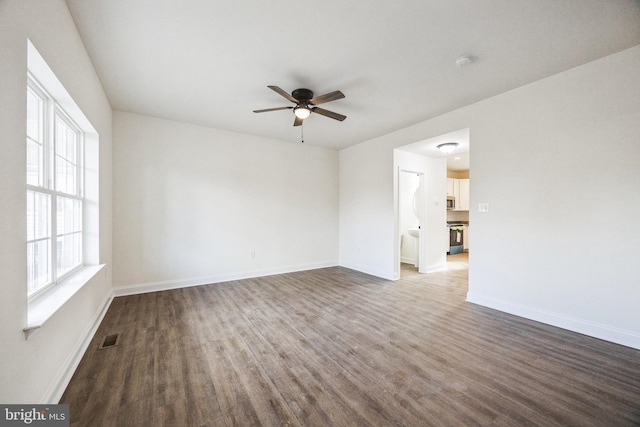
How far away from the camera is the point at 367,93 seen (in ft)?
10.6

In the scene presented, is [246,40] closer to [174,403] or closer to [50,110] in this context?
[50,110]

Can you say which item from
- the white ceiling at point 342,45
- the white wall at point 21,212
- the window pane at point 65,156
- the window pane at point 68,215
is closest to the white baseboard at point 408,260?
the white ceiling at point 342,45

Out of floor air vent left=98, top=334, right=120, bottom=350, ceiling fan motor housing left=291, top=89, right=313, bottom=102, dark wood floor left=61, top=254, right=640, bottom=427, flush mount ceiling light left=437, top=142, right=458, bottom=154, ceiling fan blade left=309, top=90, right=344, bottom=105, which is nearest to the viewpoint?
dark wood floor left=61, top=254, right=640, bottom=427

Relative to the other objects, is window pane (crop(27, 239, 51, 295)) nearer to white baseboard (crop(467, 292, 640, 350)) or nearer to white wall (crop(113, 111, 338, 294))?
white wall (crop(113, 111, 338, 294))

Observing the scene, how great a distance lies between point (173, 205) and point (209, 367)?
304 cm

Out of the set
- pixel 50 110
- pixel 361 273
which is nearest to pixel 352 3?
pixel 50 110

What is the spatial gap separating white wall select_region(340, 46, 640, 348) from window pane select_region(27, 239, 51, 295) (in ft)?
15.0

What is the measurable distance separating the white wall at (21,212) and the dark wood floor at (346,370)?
295 millimetres

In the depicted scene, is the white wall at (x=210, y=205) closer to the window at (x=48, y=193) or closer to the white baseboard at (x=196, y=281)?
the white baseboard at (x=196, y=281)

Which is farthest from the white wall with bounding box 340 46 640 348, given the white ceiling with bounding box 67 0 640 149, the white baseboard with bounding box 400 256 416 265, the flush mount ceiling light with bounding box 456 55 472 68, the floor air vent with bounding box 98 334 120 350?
the floor air vent with bounding box 98 334 120 350

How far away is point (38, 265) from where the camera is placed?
1.82 m

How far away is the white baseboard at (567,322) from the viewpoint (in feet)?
7.94

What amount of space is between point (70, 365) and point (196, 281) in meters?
2.47

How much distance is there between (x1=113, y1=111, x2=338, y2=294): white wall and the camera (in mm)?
3941
